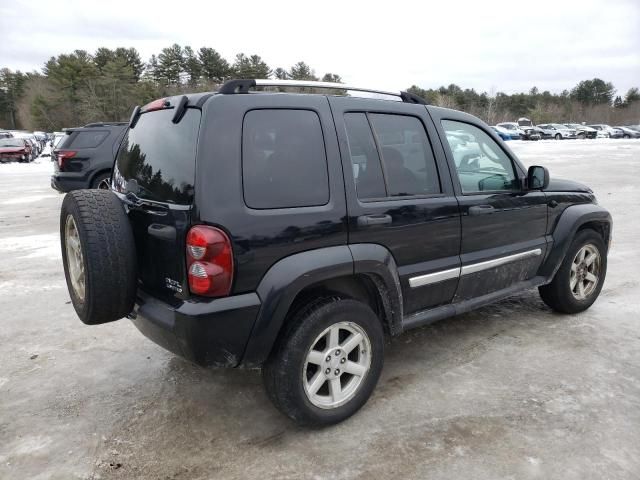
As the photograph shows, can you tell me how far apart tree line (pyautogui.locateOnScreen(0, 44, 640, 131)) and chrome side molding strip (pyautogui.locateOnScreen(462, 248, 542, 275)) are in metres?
42.1

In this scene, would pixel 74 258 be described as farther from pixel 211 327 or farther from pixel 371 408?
pixel 371 408

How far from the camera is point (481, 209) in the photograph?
3.40m

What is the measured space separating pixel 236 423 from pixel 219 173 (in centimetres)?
149

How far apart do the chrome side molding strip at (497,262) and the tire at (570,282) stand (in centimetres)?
44

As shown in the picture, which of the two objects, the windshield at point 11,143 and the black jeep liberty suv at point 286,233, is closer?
the black jeep liberty suv at point 286,233

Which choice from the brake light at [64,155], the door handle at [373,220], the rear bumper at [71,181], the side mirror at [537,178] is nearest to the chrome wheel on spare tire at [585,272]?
the side mirror at [537,178]

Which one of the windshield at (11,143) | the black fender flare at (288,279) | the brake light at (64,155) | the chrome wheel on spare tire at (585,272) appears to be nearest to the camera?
the black fender flare at (288,279)

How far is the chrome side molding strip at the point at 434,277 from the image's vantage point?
3.06 m

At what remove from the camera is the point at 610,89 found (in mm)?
93750

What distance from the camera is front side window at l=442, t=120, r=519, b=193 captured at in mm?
3442

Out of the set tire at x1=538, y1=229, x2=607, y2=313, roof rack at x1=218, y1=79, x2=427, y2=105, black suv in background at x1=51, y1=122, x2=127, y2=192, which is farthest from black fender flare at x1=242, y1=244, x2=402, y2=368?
black suv in background at x1=51, y1=122, x2=127, y2=192

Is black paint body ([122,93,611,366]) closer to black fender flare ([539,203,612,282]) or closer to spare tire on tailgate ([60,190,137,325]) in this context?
spare tire on tailgate ([60,190,137,325])

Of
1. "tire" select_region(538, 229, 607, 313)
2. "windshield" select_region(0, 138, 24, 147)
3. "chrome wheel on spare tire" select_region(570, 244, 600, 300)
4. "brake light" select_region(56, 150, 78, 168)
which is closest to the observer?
"tire" select_region(538, 229, 607, 313)

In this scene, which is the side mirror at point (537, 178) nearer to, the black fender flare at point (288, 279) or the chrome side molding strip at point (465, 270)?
the chrome side molding strip at point (465, 270)
